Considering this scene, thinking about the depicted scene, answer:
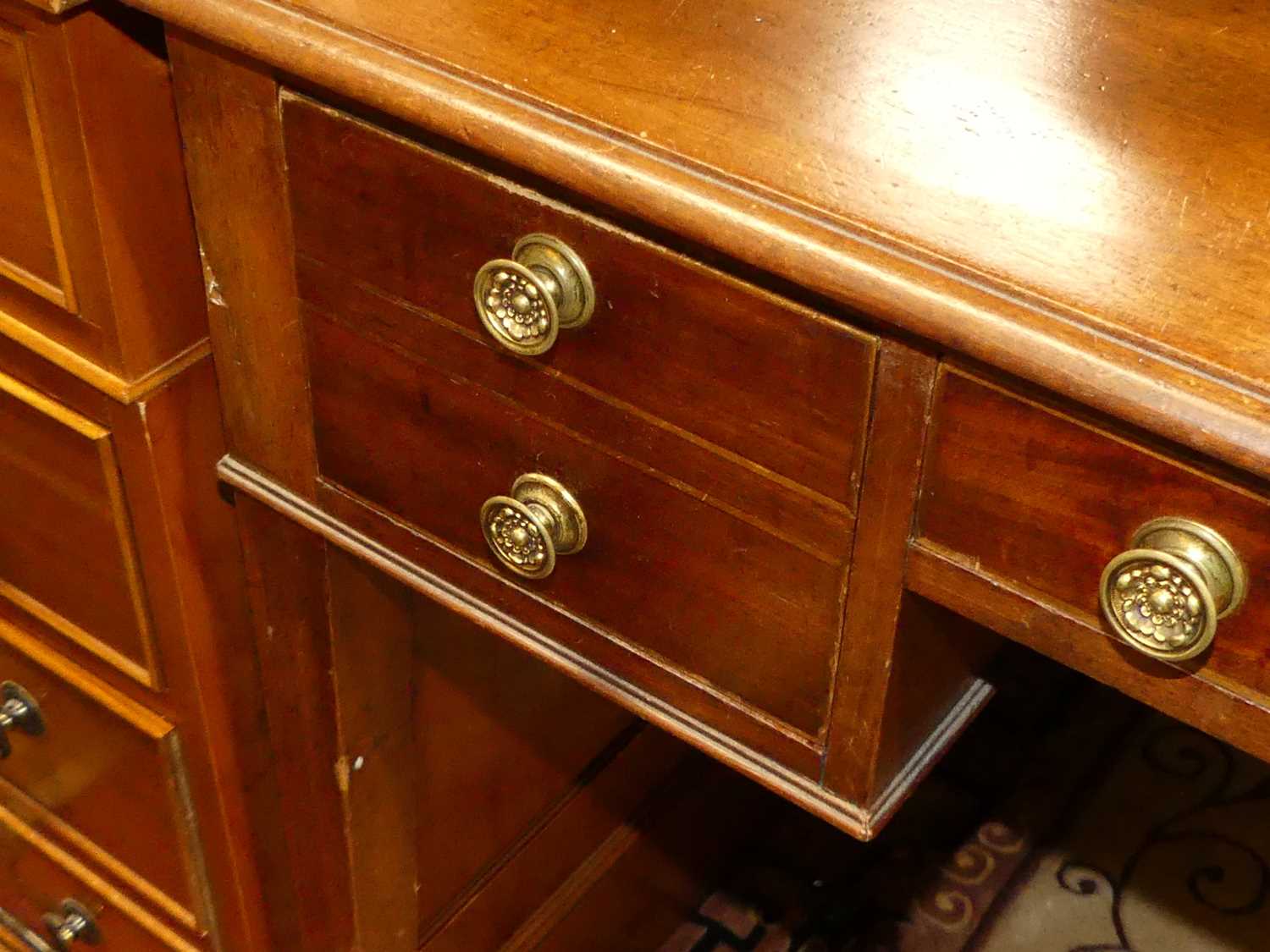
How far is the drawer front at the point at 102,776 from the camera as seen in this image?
97 cm

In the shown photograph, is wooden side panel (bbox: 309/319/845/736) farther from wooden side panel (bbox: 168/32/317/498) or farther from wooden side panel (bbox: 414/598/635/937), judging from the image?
wooden side panel (bbox: 414/598/635/937)

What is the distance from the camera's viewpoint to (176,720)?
934mm

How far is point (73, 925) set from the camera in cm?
115

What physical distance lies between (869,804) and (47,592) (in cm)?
55

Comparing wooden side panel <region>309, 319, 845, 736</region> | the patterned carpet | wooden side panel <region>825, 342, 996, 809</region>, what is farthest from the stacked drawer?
the patterned carpet

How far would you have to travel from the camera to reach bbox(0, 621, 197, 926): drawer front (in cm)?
97

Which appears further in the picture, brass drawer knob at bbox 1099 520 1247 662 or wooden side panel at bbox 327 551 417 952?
wooden side panel at bbox 327 551 417 952

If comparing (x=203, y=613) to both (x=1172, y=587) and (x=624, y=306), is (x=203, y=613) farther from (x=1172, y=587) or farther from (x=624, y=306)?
(x=1172, y=587)

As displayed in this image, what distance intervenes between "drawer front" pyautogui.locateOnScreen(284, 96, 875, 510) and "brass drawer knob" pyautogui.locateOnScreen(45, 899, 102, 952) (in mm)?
684

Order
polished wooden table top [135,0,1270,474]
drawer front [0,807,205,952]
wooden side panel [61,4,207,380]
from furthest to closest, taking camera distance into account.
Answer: drawer front [0,807,205,952], wooden side panel [61,4,207,380], polished wooden table top [135,0,1270,474]

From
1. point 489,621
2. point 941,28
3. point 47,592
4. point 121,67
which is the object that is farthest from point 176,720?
point 941,28

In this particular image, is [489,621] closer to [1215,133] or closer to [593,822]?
[1215,133]

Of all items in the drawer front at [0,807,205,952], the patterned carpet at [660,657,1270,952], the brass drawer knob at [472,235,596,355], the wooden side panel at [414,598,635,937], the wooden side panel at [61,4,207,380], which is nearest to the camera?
the brass drawer knob at [472,235,596,355]

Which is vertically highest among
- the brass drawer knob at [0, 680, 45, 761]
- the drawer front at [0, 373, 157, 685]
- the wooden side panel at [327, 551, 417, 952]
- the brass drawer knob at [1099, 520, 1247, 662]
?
the brass drawer knob at [1099, 520, 1247, 662]
